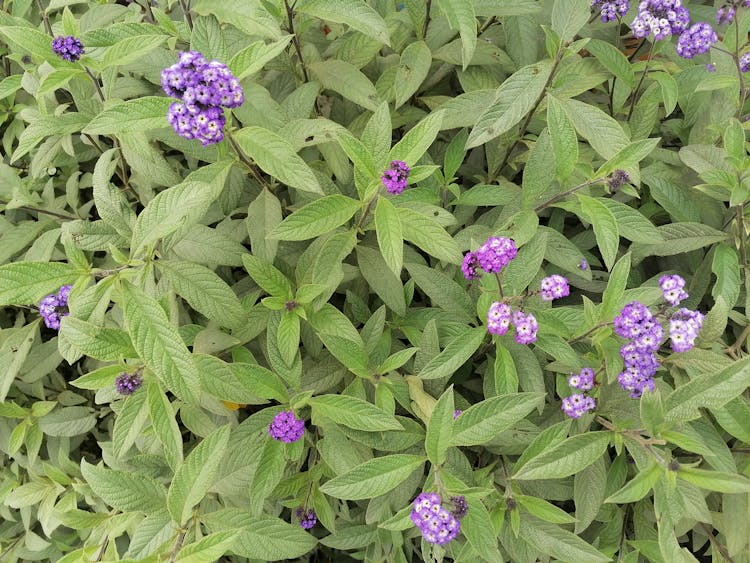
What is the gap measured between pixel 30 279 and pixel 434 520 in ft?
4.87

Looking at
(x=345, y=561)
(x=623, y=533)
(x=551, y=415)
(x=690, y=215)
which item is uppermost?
(x=690, y=215)

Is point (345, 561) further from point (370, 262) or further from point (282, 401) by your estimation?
point (370, 262)

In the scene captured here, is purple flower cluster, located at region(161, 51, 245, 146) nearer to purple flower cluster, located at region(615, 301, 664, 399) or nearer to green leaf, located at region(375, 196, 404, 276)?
green leaf, located at region(375, 196, 404, 276)

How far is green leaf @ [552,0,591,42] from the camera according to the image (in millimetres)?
2283

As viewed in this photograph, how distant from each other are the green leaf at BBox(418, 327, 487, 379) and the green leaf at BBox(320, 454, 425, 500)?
0.31 meters

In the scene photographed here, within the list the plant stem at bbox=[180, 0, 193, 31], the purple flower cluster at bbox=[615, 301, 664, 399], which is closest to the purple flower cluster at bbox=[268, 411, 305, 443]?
the purple flower cluster at bbox=[615, 301, 664, 399]

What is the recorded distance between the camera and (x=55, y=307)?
7.24 feet

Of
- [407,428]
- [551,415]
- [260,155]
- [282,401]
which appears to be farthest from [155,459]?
[551,415]

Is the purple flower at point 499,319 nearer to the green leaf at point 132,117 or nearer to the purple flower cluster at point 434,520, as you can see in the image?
the purple flower cluster at point 434,520

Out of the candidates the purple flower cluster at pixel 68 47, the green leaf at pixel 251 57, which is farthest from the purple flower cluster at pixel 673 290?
the purple flower cluster at pixel 68 47

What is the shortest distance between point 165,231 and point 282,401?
2.75ft

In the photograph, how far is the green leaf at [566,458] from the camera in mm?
1920

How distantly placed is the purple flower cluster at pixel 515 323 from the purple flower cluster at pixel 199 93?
106 cm

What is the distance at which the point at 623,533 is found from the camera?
2557 mm
